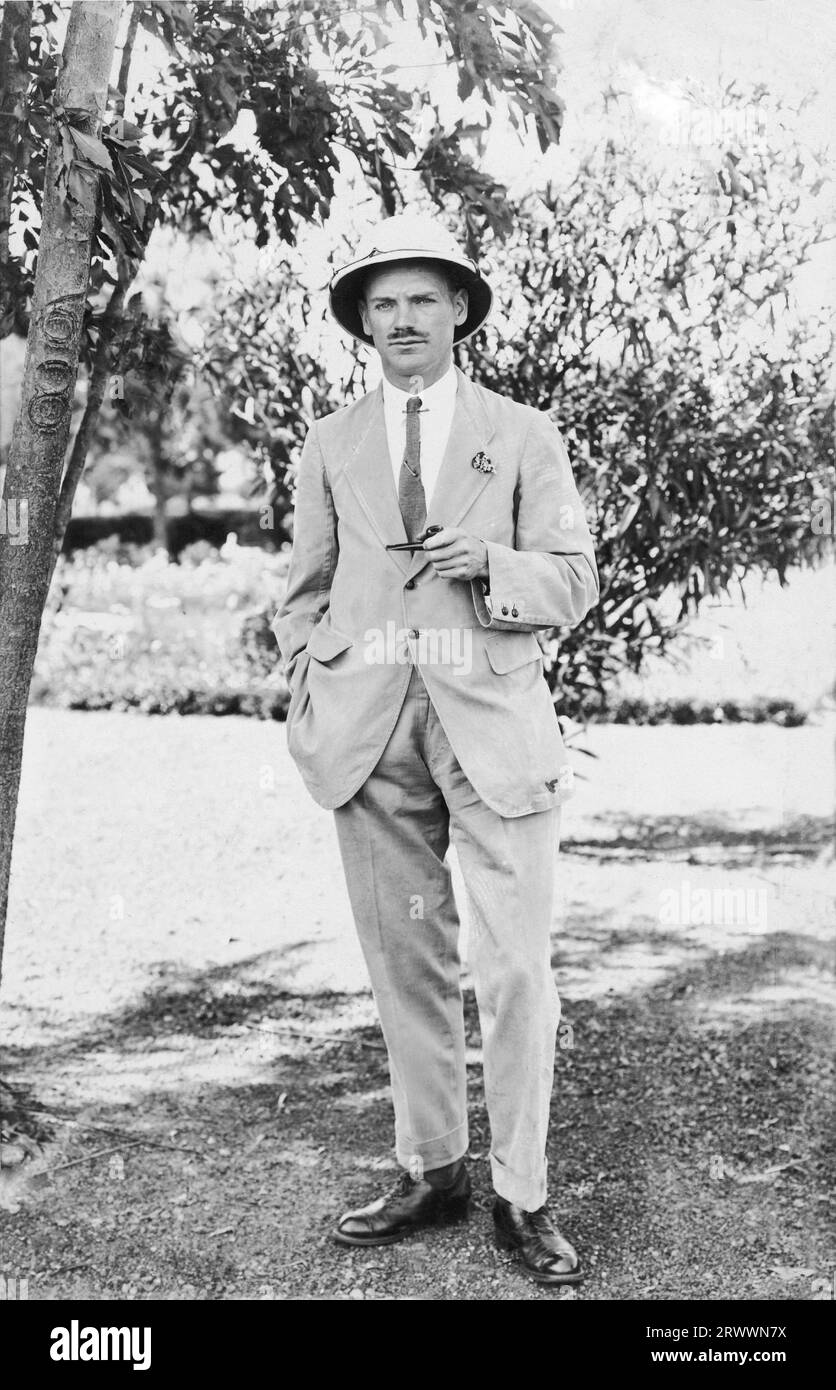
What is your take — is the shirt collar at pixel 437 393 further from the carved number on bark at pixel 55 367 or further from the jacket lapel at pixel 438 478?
the carved number on bark at pixel 55 367

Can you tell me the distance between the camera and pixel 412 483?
293 centimetres

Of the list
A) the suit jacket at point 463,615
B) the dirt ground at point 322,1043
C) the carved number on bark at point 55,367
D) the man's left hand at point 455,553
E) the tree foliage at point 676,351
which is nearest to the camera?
the man's left hand at point 455,553

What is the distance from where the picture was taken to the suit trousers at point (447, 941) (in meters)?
Answer: 2.82

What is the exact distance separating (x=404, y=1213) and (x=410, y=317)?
192 cm

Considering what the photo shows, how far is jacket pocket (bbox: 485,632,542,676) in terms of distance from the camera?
2844 millimetres

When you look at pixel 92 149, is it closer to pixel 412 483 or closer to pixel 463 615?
pixel 412 483
